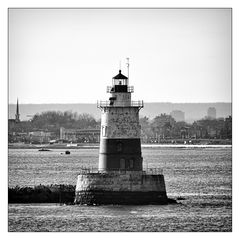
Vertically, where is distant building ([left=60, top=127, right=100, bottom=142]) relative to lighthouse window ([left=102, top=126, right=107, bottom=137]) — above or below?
above

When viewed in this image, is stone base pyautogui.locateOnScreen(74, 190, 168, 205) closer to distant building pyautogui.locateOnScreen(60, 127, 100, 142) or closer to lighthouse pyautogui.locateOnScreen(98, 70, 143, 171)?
lighthouse pyautogui.locateOnScreen(98, 70, 143, 171)

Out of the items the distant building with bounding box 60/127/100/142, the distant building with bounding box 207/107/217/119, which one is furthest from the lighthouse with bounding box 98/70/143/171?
the distant building with bounding box 60/127/100/142

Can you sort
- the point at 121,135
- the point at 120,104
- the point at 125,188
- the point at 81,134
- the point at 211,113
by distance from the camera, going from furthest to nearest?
the point at 81,134
the point at 211,113
the point at 120,104
the point at 121,135
the point at 125,188

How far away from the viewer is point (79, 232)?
1852 inches

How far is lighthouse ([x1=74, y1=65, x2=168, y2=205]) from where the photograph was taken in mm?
52781

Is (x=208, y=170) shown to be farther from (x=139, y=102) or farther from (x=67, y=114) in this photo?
(x=67, y=114)

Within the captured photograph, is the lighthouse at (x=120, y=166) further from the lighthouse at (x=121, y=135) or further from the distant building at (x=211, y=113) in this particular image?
the distant building at (x=211, y=113)

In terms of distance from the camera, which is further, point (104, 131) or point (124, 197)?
point (104, 131)

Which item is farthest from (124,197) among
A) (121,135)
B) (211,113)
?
(211,113)

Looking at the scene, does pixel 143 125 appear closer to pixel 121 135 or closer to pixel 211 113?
pixel 211 113

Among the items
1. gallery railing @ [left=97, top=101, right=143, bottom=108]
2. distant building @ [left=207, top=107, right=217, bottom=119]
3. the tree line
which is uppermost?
distant building @ [left=207, top=107, right=217, bottom=119]

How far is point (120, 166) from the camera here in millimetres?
53219

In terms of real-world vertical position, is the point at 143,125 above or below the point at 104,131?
above

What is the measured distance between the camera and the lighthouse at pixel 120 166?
52781 mm
